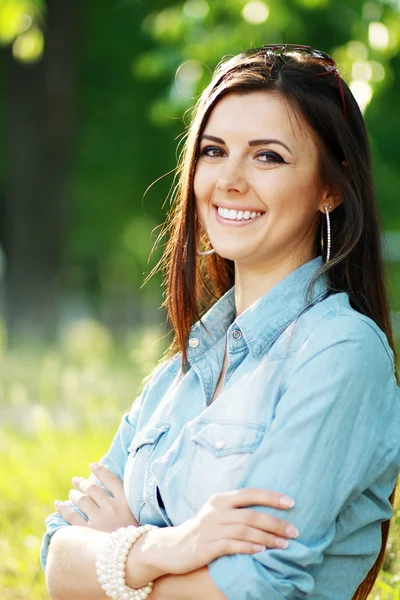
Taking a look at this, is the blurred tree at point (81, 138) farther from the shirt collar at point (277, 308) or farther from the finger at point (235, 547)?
the finger at point (235, 547)

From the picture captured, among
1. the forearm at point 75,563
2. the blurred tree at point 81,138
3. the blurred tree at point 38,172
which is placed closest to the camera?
the forearm at point 75,563

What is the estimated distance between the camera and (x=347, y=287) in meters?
2.69

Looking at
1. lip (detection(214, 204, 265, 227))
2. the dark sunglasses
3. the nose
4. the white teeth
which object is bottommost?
lip (detection(214, 204, 265, 227))

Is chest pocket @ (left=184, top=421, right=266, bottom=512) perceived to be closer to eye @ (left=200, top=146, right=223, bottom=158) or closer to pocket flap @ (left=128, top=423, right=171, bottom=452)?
pocket flap @ (left=128, top=423, right=171, bottom=452)

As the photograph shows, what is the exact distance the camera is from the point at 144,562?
2395 millimetres

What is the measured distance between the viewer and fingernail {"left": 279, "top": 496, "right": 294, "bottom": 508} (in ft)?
7.33

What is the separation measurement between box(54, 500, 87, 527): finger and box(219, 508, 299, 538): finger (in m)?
0.67

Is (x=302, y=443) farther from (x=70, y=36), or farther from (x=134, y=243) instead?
(x=134, y=243)

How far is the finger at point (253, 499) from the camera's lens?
2.24 m

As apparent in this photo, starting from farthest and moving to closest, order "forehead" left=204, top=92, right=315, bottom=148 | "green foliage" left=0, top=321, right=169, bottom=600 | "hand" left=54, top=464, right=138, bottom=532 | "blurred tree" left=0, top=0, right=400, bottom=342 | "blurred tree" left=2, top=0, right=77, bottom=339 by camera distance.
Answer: "blurred tree" left=2, top=0, right=77, bottom=339, "blurred tree" left=0, top=0, right=400, bottom=342, "green foliage" left=0, top=321, right=169, bottom=600, "hand" left=54, top=464, right=138, bottom=532, "forehead" left=204, top=92, right=315, bottom=148

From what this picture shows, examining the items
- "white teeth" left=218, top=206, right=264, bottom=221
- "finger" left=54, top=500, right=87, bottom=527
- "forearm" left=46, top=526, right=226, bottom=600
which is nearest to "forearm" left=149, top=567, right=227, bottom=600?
"forearm" left=46, top=526, right=226, bottom=600

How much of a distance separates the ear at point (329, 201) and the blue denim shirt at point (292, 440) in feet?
0.52

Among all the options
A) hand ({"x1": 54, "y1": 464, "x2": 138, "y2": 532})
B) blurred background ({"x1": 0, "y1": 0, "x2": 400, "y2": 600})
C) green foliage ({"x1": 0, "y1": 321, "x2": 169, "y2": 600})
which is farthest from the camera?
blurred background ({"x1": 0, "y1": 0, "x2": 400, "y2": 600})

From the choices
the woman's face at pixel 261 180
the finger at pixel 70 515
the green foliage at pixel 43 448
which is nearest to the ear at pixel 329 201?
the woman's face at pixel 261 180
